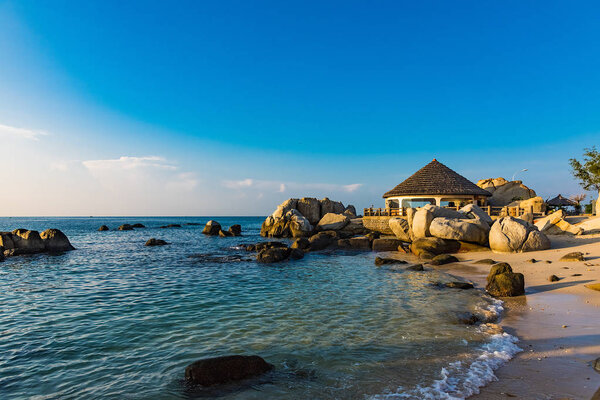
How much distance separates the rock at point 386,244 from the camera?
2573 cm

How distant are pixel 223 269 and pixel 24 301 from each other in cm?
880

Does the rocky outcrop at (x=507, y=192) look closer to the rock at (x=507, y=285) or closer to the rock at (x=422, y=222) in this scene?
the rock at (x=422, y=222)

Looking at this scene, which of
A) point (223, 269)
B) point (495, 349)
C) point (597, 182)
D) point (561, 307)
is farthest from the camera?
point (597, 182)

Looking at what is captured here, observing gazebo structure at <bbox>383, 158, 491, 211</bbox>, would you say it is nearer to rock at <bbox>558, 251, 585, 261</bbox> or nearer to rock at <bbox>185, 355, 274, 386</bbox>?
rock at <bbox>558, 251, 585, 261</bbox>

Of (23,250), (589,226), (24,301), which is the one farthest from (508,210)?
(23,250)

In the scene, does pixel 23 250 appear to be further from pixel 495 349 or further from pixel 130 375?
pixel 495 349

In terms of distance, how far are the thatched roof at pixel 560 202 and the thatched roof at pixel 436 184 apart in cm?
1534

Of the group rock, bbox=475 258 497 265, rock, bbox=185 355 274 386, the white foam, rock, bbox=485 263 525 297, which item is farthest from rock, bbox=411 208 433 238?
rock, bbox=185 355 274 386

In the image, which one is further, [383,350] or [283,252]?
[283,252]

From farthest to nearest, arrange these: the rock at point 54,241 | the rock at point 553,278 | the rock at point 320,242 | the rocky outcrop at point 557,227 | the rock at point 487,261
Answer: the rock at point 320,242 < the rock at point 54,241 < the rocky outcrop at point 557,227 < the rock at point 487,261 < the rock at point 553,278

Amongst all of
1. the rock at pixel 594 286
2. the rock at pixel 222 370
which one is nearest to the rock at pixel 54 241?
the rock at pixel 222 370

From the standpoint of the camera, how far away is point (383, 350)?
22.0 ft

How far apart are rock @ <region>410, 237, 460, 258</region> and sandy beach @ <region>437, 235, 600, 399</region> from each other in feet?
20.4

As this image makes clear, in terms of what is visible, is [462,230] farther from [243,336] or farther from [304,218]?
[304,218]
